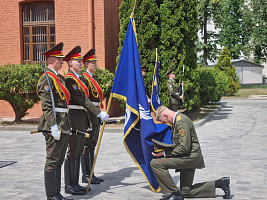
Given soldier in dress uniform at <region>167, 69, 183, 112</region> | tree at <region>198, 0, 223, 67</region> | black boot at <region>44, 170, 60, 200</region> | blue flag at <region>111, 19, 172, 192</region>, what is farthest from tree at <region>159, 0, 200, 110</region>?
tree at <region>198, 0, 223, 67</region>

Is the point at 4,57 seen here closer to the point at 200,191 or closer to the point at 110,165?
the point at 110,165

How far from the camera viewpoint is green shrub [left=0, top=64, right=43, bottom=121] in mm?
13469

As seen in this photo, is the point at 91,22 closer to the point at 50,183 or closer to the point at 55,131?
the point at 55,131

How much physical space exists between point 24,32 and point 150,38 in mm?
5775

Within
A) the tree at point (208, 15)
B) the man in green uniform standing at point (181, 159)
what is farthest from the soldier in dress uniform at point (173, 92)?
the tree at point (208, 15)

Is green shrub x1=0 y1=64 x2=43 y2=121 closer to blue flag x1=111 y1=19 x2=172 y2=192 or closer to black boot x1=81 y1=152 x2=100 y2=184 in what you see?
black boot x1=81 y1=152 x2=100 y2=184

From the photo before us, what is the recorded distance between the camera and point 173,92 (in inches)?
508

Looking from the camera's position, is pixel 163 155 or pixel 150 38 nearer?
pixel 163 155

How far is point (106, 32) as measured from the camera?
15430 millimetres

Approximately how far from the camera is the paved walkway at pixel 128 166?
606 cm

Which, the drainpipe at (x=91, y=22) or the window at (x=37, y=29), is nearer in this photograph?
the drainpipe at (x=91, y=22)

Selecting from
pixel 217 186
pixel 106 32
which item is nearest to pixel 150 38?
pixel 106 32

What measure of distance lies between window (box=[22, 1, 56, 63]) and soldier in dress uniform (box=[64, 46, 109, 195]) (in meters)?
10.3

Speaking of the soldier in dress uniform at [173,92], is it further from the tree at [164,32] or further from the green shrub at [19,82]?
the green shrub at [19,82]
